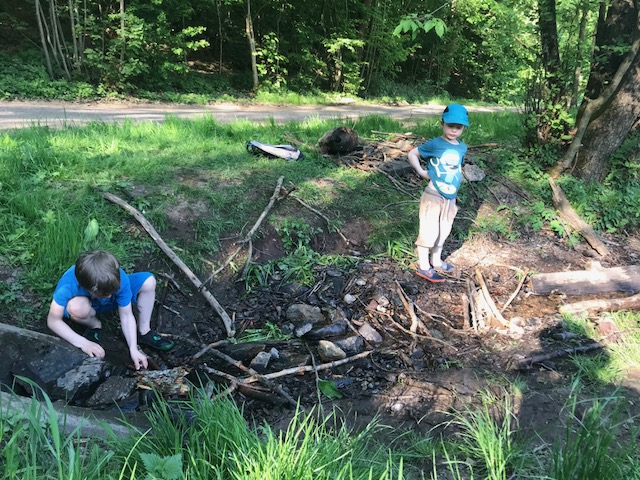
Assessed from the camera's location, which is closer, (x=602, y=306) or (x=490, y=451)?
(x=490, y=451)

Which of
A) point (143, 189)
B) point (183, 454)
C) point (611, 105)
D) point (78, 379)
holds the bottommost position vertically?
point (78, 379)

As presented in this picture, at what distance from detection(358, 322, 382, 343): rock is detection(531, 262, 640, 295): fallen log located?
1.80 m

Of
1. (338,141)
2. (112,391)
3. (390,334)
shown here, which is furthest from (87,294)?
(338,141)

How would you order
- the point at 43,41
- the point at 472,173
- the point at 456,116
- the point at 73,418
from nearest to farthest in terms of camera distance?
1. the point at 73,418
2. the point at 456,116
3. the point at 472,173
4. the point at 43,41

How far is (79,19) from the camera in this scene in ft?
34.8

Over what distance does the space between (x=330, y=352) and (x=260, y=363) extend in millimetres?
534

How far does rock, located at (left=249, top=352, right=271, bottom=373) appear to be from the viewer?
316cm

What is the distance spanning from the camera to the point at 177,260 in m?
3.75

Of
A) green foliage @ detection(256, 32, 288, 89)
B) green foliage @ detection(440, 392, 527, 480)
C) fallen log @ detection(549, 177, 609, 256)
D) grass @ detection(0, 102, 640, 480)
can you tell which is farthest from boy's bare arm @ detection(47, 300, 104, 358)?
green foliage @ detection(256, 32, 288, 89)

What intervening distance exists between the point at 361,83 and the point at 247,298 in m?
14.1

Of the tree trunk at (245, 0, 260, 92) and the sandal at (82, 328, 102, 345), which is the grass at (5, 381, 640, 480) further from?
the tree trunk at (245, 0, 260, 92)

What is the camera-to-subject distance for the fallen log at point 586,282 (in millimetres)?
4242

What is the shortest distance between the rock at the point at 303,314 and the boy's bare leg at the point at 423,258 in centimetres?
119

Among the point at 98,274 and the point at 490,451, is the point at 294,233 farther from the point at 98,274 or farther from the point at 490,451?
the point at 490,451
